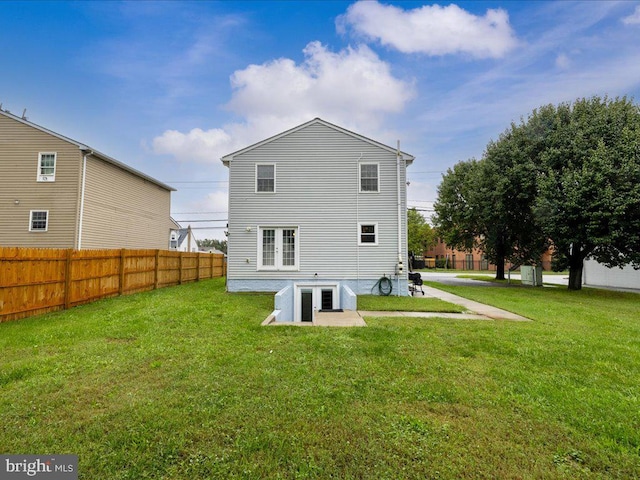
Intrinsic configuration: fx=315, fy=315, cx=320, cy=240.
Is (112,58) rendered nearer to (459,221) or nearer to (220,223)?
(459,221)

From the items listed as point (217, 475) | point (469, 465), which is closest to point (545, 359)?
point (469, 465)

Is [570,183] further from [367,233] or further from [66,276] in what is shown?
[66,276]

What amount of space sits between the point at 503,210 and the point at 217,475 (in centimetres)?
A: 1781

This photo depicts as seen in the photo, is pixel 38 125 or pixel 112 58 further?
pixel 38 125

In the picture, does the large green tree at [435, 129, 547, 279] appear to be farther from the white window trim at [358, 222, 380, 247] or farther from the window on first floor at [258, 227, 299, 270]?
the window on first floor at [258, 227, 299, 270]

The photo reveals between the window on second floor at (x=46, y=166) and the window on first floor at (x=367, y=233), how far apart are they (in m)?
13.5

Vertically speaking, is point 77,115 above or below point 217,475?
above

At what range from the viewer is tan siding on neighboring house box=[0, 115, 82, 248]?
1364cm

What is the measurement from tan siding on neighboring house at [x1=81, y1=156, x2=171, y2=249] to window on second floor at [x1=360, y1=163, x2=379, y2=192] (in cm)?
1216

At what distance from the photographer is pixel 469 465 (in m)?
2.14

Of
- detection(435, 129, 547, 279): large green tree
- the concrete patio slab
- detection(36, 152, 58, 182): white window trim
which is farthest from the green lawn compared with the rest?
detection(435, 129, 547, 279): large green tree

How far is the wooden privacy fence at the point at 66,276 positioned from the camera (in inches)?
266

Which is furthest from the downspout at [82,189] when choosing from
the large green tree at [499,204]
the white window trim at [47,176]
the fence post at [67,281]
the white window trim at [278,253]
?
the large green tree at [499,204]

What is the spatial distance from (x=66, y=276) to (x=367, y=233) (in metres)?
9.34
